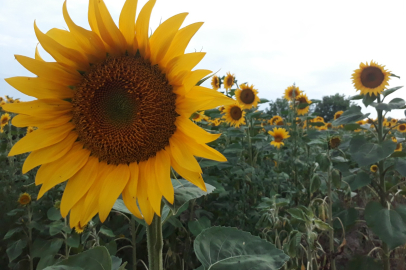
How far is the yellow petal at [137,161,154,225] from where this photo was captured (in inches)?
38.3

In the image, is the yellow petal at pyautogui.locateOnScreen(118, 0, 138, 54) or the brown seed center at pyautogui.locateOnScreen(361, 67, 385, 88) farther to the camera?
the brown seed center at pyautogui.locateOnScreen(361, 67, 385, 88)

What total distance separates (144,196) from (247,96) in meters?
4.38

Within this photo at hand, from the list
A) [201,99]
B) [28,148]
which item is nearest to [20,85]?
[28,148]

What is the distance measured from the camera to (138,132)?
1.11 meters

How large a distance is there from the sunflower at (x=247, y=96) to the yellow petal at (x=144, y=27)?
420cm

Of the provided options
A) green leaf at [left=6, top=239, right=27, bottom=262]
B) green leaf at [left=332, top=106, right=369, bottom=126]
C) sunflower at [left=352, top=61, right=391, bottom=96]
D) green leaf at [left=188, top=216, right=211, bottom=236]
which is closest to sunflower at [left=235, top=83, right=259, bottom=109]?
sunflower at [left=352, top=61, right=391, bottom=96]

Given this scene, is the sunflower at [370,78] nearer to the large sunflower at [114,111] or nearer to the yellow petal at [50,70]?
the large sunflower at [114,111]

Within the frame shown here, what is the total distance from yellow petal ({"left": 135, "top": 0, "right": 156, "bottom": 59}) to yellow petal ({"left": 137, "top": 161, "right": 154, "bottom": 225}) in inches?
16.5

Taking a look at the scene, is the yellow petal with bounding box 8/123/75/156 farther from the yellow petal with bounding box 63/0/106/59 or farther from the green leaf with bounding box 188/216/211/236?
the green leaf with bounding box 188/216/211/236

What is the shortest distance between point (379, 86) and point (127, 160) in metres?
3.10

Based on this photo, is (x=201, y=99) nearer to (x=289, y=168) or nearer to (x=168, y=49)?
(x=168, y=49)

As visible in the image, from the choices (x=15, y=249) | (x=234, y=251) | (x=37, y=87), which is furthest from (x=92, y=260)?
(x=15, y=249)

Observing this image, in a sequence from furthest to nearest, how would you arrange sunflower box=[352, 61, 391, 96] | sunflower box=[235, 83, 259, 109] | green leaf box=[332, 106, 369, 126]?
sunflower box=[235, 83, 259, 109]
sunflower box=[352, 61, 391, 96]
green leaf box=[332, 106, 369, 126]

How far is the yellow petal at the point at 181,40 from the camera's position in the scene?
92 centimetres
